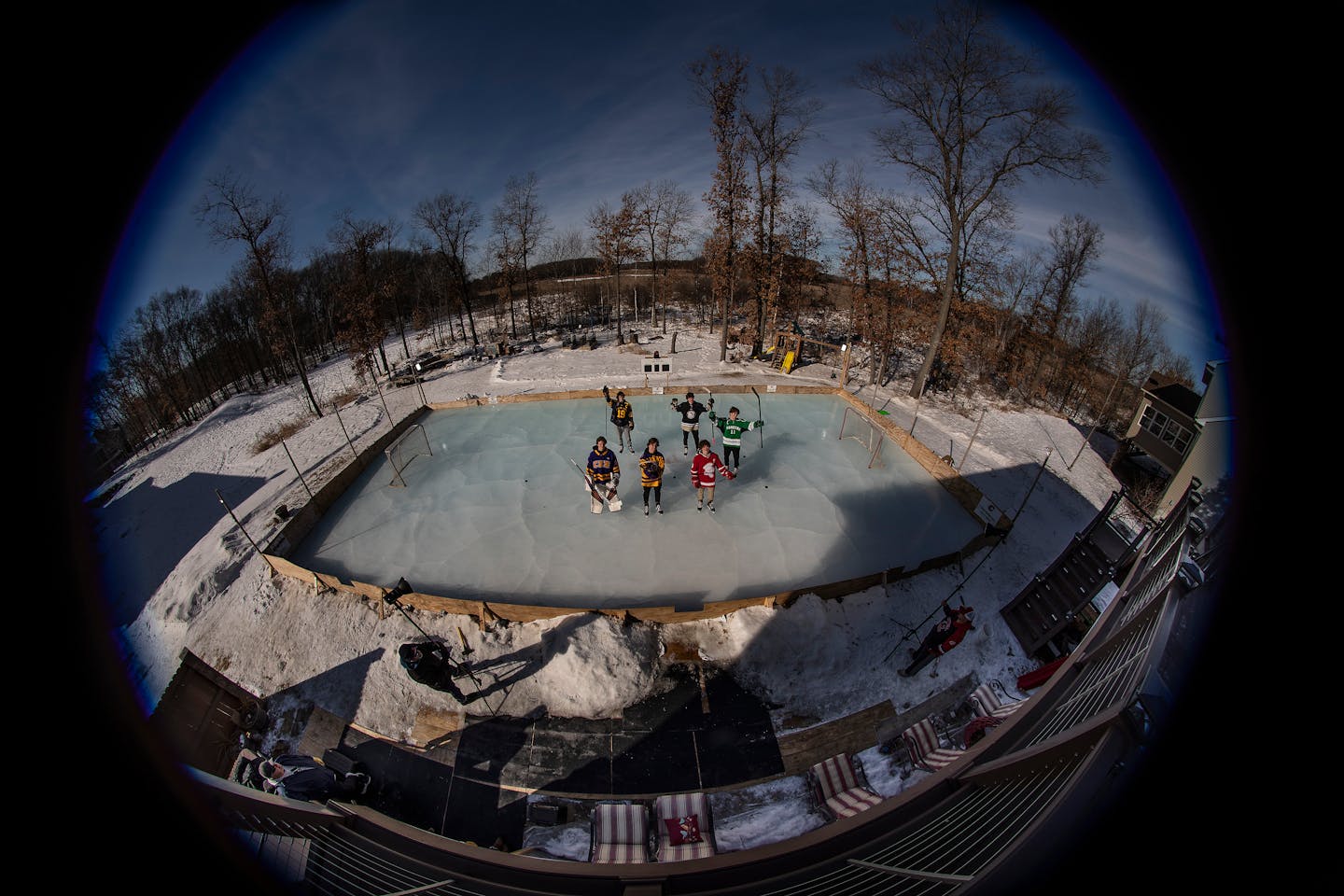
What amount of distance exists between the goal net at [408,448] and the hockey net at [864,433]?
1153cm

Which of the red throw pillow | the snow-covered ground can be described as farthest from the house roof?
the red throw pillow

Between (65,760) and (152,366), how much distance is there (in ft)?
136

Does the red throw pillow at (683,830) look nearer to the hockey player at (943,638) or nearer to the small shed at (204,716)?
the hockey player at (943,638)

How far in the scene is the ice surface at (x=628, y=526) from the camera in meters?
7.21

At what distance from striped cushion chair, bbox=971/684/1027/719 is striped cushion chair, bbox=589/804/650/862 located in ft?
14.4

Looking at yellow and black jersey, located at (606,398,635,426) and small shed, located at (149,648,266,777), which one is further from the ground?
yellow and black jersey, located at (606,398,635,426)

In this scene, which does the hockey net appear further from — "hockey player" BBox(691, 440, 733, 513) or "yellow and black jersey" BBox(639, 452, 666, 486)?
"yellow and black jersey" BBox(639, 452, 666, 486)

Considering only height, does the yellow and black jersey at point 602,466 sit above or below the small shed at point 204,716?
above

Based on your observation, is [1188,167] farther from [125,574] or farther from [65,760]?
[125,574]

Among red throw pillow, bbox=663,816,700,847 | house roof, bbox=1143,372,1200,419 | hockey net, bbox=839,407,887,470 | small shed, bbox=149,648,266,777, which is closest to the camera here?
red throw pillow, bbox=663,816,700,847

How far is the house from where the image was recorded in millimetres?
8469

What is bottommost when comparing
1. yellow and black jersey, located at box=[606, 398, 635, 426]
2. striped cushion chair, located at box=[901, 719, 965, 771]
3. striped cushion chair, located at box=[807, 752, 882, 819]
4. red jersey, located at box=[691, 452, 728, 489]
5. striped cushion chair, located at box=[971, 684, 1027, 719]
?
striped cushion chair, located at box=[807, 752, 882, 819]

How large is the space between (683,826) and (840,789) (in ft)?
6.10

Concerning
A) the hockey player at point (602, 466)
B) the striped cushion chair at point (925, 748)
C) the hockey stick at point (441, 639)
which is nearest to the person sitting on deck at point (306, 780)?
the hockey stick at point (441, 639)
